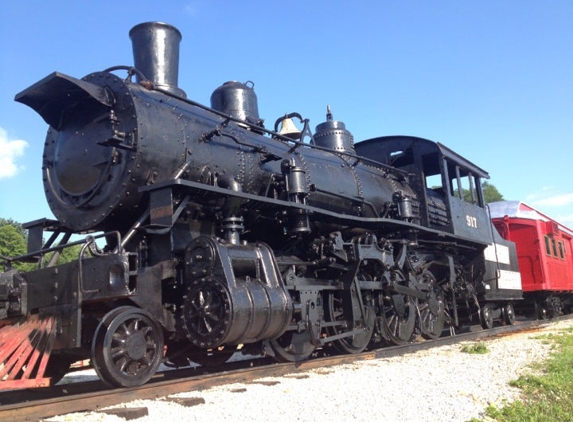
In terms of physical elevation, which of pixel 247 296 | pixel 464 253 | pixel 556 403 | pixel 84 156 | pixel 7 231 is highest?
pixel 7 231

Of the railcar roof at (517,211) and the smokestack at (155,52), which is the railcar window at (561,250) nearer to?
the railcar roof at (517,211)

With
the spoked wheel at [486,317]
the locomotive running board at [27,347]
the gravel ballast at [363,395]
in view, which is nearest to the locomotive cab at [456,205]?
the spoked wheel at [486,317]

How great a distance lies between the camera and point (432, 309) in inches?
355

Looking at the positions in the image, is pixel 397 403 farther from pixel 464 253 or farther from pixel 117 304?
pixel 464 253

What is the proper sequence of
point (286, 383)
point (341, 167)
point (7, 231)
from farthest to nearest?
point (7, 231), point (341, 167), point (286, 383)

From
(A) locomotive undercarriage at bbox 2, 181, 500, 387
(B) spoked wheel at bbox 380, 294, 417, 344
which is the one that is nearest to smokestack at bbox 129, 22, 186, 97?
(A) locomotive undercarriage at bbox 2, 181, 500, 387

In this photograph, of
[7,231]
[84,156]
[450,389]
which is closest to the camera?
[450,389]

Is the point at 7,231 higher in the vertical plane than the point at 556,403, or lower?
A: higher

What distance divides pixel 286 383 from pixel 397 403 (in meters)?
1.29

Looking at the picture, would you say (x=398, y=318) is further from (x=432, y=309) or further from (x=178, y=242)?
(x=178, y=242)

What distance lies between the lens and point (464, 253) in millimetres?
10898

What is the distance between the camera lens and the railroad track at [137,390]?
3547 mm

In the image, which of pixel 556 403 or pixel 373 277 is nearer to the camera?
pixel 556 403

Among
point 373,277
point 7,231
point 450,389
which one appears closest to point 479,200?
point 373,277
